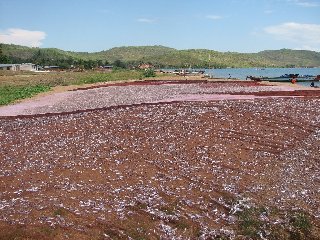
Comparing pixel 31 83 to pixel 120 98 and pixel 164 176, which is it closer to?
pixel 120 98

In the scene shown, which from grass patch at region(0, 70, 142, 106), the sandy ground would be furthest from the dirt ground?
grass patch at region(0, 70, 142, 106)

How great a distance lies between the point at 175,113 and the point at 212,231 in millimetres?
18200

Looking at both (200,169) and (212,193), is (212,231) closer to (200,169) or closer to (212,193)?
(212,193)

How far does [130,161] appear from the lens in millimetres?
20812

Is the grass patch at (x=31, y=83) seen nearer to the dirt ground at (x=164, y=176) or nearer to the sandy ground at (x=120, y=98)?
the sandy ground at (x=120, y=98)

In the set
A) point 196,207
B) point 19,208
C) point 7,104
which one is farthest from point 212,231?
point 7,104

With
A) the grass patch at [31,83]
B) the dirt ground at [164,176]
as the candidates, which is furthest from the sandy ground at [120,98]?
the dirt ground at [164,176]

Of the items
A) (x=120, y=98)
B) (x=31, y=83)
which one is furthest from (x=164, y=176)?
(x=31, y=83)

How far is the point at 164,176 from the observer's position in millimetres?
18703

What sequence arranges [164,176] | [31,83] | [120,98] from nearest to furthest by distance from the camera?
[164,176], [120,98], [31,83]

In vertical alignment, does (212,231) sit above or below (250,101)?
below

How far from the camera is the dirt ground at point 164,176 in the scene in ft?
45.9

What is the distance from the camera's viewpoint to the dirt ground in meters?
14.0

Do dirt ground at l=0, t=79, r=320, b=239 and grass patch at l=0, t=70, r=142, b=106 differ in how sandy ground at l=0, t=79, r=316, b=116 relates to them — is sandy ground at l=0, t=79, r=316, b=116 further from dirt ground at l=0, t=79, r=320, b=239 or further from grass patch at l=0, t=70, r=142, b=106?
dirt ground at l=0, t=79, r=320, b=239
